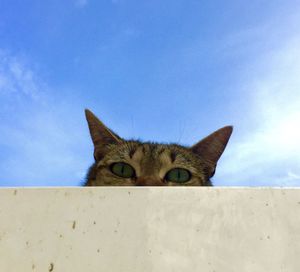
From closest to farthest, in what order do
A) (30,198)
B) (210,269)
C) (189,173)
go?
1. (210,269)
2. (30,198)
3. (189,173)

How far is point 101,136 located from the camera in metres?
2.90

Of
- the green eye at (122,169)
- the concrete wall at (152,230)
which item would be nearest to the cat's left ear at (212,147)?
the green eye at (122,169)

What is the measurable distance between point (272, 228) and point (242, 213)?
0.31 feet

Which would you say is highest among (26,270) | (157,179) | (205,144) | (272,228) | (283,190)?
(205,144)

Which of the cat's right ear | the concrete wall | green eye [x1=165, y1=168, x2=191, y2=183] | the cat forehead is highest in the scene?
the cat's right ear

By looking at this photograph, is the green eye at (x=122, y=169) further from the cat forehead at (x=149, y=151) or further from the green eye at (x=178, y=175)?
the green eye at (x=178, y=175)

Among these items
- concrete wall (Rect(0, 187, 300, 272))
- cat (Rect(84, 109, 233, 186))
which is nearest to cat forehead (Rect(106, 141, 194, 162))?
cat (Rect(84, 109, 233, 186))

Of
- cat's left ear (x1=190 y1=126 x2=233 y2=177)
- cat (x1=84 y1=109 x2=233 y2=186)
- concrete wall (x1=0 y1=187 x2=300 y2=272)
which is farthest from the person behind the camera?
cat's left ear (x1=190 y1=126 x2=233 y2=177)

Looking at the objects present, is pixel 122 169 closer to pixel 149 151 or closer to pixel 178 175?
pixel 149 151

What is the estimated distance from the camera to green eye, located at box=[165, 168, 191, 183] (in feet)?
8.85

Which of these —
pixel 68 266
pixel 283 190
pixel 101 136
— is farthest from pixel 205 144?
pixel 68 266

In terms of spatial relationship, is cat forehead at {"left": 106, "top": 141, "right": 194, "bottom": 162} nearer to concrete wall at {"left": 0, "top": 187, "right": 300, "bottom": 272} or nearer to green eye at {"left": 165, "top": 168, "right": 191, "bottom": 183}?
green eye at {"left": 165, "top": 168, "right": 191, "bottom": 183}

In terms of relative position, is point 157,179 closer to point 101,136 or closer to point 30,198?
point 101,136

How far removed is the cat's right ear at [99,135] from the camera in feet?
9.32
